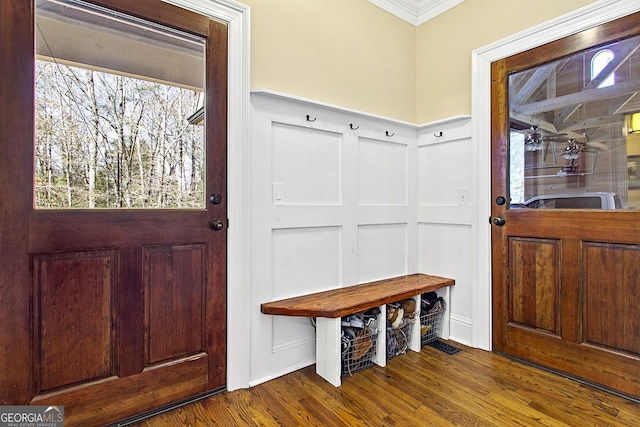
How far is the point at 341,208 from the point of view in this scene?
235 cm

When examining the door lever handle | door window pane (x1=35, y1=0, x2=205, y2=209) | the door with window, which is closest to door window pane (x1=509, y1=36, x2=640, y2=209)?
the door with window

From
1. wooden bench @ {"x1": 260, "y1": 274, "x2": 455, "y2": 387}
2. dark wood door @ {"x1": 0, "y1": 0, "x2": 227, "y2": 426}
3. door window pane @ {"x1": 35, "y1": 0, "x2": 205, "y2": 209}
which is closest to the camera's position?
dark wood door @ {"x1": 0, "y1": 0, "x2": 227, "y2": 426}

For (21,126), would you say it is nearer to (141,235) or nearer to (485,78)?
(141,235)

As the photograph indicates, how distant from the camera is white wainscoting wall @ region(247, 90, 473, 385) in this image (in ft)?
6.59

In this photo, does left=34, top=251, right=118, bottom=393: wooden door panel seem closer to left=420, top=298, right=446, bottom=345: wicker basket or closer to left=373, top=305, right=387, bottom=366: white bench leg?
left=373, top=305, right=387, bottom=366: white bench leg

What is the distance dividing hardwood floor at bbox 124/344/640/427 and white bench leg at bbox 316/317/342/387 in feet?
0.17

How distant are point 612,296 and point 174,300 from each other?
7.90 ft

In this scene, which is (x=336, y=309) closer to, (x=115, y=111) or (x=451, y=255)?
(x=451, y=255)

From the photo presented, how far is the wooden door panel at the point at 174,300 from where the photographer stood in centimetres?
169

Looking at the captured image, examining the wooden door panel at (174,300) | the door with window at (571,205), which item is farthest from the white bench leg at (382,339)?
the wooden door panel at (174,300)

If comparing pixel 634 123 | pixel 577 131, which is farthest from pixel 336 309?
pixel 634 123

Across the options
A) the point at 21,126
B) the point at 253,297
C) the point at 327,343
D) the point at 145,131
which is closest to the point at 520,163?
the point at 327,343

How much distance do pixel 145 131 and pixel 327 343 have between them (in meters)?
1.55

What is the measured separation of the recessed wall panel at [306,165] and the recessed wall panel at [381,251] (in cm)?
41
